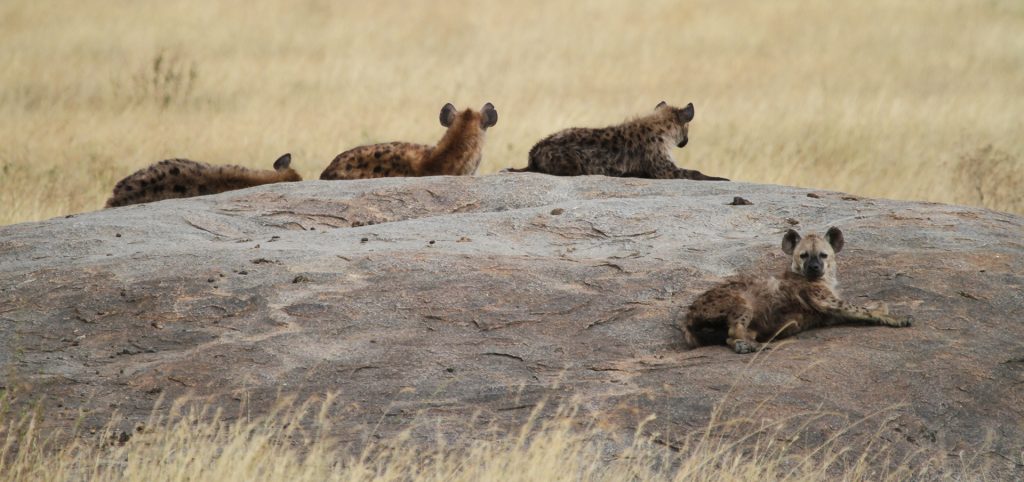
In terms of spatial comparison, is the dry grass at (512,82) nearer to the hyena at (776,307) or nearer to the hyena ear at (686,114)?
the hyena ear at (686,114)

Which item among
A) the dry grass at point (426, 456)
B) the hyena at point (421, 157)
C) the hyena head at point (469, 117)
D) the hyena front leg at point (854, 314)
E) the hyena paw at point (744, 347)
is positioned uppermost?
the hyena head at point (469, 117)

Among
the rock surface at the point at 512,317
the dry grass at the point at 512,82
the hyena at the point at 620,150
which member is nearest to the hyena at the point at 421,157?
the hyena at the point at 620,150

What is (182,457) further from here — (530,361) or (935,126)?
(935,126)

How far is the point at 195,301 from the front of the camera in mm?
6348

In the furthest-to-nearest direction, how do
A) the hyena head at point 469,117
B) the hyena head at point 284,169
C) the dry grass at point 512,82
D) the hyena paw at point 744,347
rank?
the dry grass at point 512,82
the hyena head at point 469,117
the hyena head at point 284,169
the hyena paw at point 744,347

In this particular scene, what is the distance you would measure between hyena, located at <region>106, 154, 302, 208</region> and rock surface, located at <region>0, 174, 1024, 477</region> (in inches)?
53.7

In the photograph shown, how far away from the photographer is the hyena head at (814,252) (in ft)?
21.6

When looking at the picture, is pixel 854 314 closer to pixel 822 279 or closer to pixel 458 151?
pixel 822 279

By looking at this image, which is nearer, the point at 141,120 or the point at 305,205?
the point at 305,205

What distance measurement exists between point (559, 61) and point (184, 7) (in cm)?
639

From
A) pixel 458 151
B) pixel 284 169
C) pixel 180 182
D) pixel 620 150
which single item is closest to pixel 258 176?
pixel 284 169

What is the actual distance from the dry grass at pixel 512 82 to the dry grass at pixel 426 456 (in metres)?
6.30

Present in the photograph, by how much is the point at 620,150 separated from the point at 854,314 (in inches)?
173

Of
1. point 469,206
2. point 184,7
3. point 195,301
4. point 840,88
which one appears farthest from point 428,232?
point 184,7
